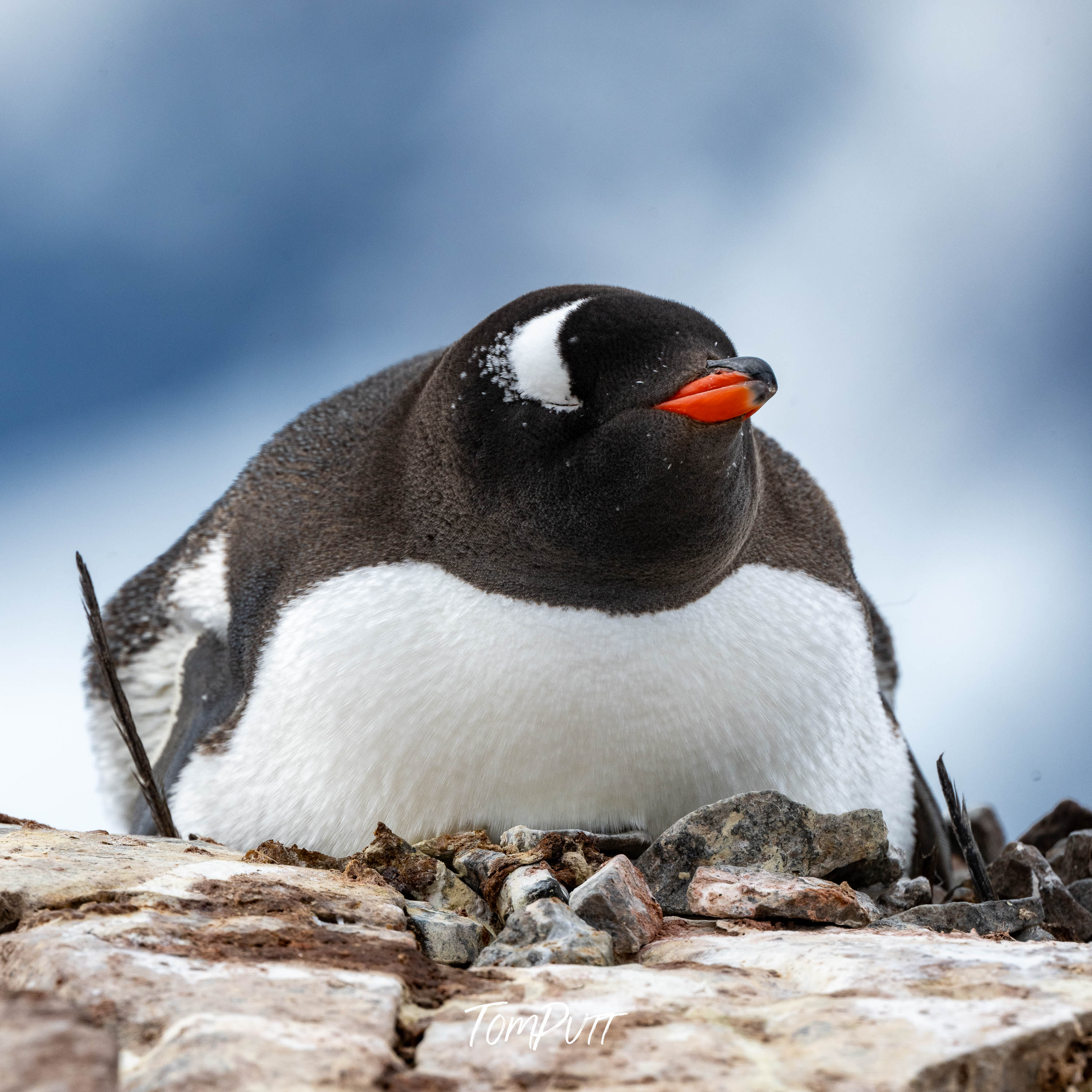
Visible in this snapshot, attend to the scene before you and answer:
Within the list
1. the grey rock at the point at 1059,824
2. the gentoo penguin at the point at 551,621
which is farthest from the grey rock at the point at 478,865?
the grey rock at the point at 1059,824

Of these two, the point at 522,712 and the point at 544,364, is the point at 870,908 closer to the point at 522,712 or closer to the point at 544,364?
the point at 522,712

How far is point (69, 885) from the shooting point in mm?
1946

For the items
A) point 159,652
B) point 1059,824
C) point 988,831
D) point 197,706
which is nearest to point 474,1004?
point 197,706

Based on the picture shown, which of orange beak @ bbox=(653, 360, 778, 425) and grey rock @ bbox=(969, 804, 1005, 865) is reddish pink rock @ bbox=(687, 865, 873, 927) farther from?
grey rock @ bbox=(969, 804, 1005, 865)

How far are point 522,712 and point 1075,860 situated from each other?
1821mm

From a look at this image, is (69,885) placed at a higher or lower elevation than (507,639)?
lower

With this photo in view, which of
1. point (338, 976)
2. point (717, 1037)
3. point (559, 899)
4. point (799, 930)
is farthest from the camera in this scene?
point (799, 930)

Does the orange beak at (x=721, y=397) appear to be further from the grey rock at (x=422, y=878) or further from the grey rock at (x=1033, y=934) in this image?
the grey rock at (x=1033, y=934)

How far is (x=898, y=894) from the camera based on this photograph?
2885 mm

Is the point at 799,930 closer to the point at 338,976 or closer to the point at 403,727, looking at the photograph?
the point at 338,976

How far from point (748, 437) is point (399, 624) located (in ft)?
3.43

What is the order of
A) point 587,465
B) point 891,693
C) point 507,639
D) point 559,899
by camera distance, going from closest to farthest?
point 559,899, point 587,465, point 507,639, point 891,693

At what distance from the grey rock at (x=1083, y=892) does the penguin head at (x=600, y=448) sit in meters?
1.36

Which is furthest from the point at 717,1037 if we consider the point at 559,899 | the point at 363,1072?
the point at 559,899
